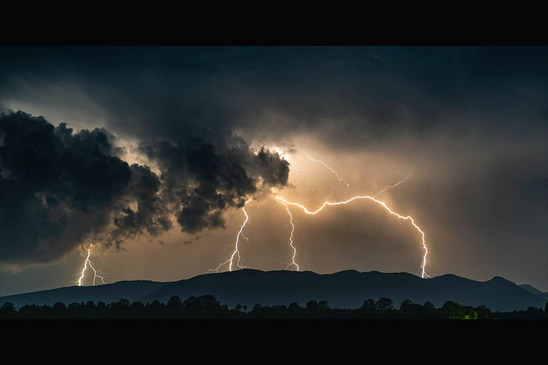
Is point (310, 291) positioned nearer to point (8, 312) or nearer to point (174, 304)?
point (174, 304)

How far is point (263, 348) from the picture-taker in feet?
31.1

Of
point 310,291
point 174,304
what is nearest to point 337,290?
point 310,291

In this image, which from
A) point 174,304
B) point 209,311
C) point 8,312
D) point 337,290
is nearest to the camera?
point 8,312

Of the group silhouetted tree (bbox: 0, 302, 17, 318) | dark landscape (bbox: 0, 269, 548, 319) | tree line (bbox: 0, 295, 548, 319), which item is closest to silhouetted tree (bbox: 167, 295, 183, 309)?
tree line (bbox: 0, 295, 548, 319)

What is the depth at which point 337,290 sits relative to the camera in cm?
16388

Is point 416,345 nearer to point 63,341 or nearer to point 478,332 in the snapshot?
point 478,332

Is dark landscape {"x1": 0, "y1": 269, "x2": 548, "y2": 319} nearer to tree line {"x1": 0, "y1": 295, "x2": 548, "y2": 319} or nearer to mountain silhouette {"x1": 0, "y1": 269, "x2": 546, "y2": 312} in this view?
mountain silhouette {"x1": 0, "y1": 269, "x2": 546, "y2": 312}

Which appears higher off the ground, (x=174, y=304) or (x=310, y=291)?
(x=310, y=291)

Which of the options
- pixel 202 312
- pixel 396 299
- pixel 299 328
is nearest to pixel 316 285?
pixel 396 299

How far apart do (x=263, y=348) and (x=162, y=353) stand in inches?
75.1

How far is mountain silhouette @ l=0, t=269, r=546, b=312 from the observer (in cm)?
16300

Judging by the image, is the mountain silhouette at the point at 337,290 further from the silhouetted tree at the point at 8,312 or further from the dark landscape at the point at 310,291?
the silhouetted tree at the point at 8,312

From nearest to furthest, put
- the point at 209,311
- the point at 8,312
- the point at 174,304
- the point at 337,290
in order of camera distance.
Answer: the point at 8,312, the point at 209,311, the point at 174,304, the point at 337,290

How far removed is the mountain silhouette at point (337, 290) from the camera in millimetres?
163000
